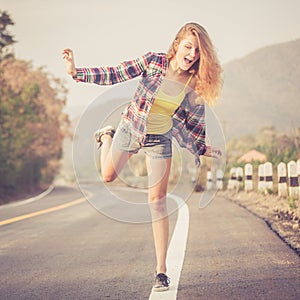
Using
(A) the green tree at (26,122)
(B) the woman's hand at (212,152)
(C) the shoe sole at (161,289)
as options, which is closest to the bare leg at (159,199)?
(C) the shoe sole at (161,289)

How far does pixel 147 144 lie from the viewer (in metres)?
4.27

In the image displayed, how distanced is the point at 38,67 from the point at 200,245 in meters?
31.6

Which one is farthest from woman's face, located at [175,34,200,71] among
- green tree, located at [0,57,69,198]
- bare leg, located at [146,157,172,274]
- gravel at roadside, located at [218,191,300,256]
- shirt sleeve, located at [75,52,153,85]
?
green tree, located at [0,57,69,198]

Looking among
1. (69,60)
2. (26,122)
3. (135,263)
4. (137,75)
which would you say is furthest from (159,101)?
(26,122)

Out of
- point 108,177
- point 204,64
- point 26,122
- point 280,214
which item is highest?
point 26,122

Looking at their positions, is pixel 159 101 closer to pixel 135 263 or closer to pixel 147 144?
pixel 147 144

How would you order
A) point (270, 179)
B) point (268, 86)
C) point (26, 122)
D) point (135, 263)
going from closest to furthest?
point (135, 263) → point (270, 179) → point (268, 86) → point (26, 122)

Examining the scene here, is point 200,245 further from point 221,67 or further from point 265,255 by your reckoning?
point 221,67

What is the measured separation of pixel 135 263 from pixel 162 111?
1.59m

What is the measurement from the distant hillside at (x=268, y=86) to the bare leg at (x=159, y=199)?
12.0ft

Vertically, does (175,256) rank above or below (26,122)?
below

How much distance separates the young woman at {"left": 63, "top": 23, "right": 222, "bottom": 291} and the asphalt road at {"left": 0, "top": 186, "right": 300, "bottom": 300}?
0.38 metres

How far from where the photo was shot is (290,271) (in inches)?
171

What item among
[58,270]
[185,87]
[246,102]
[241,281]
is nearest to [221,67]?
[185,87]
